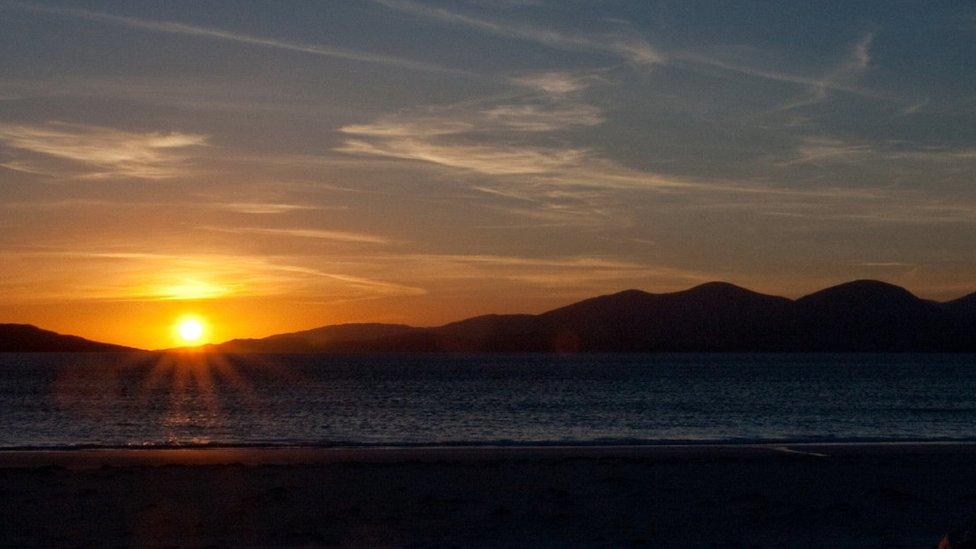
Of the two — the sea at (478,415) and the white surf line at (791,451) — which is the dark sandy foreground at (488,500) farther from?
the sea at (478,415)

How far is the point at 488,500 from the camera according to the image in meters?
17.3

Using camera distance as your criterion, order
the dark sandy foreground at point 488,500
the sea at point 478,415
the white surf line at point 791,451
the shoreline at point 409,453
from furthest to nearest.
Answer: the sea at point 478,415 → the white surf line at point 791,451 → the shoreline at point 409,453 → the dark sandy foreground at point 488,500

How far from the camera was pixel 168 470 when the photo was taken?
67.8ft

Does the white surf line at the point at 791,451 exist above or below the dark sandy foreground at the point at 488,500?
above

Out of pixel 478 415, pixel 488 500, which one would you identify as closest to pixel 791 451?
pixel 488 500

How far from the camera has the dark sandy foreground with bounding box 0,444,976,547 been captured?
14.4m

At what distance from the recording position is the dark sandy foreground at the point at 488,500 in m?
14.4

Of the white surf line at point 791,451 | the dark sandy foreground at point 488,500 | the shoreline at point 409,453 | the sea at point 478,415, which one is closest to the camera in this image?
the dark sandy foreground at point 488,500

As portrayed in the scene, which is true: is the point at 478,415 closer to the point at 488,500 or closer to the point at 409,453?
the point at 409,453

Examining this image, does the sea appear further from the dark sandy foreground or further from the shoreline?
the dark sandy foreground

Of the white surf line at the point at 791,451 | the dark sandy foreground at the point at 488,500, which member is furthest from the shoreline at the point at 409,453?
the dark sandy foreground at the point at 488,500

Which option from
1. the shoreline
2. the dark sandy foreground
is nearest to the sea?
the shoreline

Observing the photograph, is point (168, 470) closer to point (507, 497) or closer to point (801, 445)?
point (507, 497)

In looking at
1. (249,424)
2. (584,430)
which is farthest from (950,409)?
(249,424)
